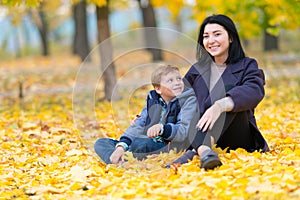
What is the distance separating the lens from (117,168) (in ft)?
13.3

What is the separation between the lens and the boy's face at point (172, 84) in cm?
428

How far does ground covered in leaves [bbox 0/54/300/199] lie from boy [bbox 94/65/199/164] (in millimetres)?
125

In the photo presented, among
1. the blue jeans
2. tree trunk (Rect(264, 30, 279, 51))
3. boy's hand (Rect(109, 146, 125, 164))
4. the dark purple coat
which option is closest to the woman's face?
the dark purple coat

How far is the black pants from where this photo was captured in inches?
153

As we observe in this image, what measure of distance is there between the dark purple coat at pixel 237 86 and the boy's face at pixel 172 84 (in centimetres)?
10

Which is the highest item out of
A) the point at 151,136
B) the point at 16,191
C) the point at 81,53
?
the point at 81,53

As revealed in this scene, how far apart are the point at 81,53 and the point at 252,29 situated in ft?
23.3

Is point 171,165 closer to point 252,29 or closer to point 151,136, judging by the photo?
point 151,136

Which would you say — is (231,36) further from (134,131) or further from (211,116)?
(134,131)

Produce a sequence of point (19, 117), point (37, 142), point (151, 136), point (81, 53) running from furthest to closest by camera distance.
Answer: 1. point (81, 53)
2. point (19, 117)
3. point (37, 142)
4. point (151, 136)

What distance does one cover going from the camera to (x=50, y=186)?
3.77 metres

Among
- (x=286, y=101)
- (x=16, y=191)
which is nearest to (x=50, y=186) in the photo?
(x=16, y=191)

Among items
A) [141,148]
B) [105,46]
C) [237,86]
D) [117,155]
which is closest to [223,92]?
[237,86]

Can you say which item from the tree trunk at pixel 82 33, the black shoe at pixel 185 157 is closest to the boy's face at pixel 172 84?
the black shoe at pixel 185 157
